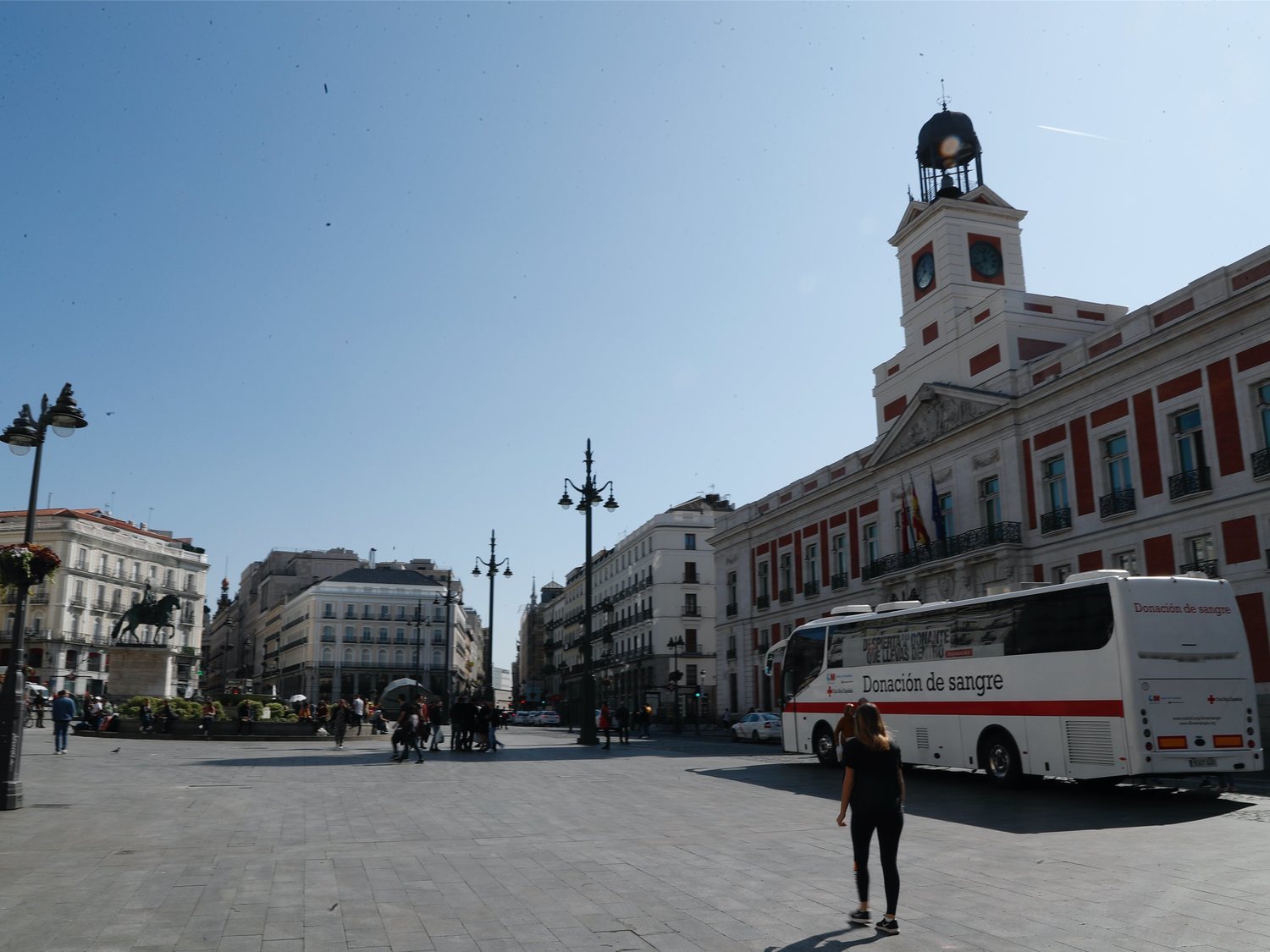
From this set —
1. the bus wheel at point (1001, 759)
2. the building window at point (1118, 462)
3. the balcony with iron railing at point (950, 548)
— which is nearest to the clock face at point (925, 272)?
the balcony with iron railing at point (950, 548)

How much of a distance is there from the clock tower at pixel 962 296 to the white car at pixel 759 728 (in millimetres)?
13385

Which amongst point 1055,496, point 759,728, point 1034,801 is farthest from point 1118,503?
point 1034,801

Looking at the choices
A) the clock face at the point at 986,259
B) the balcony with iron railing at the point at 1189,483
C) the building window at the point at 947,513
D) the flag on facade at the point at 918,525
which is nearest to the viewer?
the balcony with iron railing at the point at 1189,483

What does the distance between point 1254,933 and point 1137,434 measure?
26.3m

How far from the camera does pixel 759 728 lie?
131 feet

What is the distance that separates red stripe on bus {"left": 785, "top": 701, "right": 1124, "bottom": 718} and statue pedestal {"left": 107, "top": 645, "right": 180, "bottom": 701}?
98.6 feet

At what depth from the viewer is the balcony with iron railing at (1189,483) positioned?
2819 centimetres

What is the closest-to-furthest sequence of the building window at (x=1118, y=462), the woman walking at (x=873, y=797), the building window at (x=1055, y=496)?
the woman walking at (x=873, y=797) < the building window at (x=1118, y=462) < the building window at (x=1055, y=496)

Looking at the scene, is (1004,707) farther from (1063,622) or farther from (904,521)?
(904,521)

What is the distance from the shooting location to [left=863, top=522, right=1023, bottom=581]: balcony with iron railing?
35.6m

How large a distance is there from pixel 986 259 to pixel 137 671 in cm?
3892

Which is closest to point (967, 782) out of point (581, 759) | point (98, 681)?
point (581, 759)

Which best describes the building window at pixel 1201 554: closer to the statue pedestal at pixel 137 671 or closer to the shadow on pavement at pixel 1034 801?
the shadow on pavement at pixel 1034 801

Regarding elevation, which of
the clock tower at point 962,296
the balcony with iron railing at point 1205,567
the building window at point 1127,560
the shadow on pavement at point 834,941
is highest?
the clock tower at point 962,296
